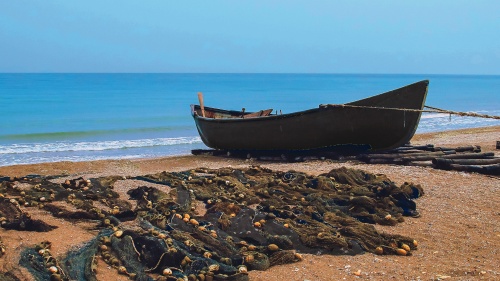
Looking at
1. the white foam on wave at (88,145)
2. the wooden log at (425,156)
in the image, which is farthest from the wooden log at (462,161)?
the white foam on wave at (88,145)

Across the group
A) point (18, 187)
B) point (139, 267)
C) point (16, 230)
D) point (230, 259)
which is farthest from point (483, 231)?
point (18, 187)

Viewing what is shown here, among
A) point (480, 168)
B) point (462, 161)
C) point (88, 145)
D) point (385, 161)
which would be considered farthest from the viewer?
point (88, 145)

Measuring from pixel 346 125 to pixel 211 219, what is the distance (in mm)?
6904

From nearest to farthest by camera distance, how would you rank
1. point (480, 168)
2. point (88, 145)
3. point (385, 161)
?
point (480, 168)
point (385, 161)
point (88, 145)

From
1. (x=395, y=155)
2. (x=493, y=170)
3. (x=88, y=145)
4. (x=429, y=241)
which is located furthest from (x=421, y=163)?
(x=88, y=145)

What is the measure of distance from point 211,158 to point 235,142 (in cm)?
132

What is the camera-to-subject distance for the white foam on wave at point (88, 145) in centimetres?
2125

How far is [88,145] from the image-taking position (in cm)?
2261

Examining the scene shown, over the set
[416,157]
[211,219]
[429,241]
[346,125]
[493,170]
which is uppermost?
[346,125]

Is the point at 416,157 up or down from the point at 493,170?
up

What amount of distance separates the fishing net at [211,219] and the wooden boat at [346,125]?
3.26 metres

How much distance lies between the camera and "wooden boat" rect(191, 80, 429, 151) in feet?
42.4

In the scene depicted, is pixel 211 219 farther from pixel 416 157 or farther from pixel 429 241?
pixel 416 157

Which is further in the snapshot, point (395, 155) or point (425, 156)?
point (395, 155)
